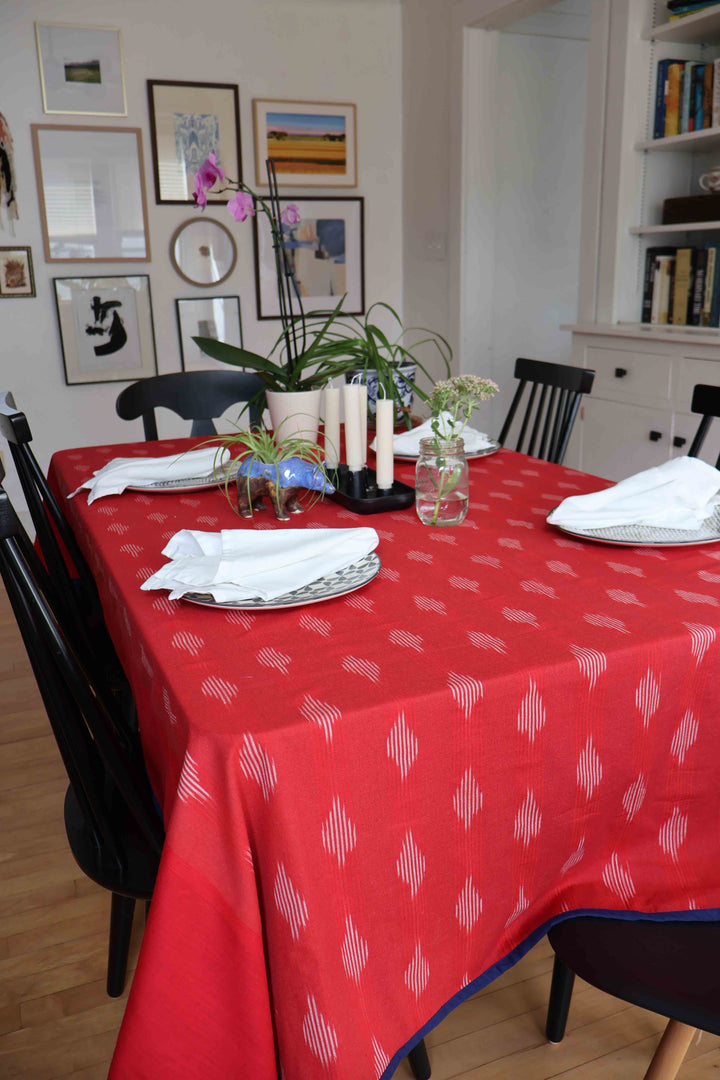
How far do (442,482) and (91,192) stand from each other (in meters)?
3.42

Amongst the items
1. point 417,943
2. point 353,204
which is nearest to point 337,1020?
point 417,943

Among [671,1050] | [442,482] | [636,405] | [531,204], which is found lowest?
[671,1050]

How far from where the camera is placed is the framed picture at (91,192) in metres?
4.05

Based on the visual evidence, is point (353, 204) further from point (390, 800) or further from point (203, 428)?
point (390, 800)

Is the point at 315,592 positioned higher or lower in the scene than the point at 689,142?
lower

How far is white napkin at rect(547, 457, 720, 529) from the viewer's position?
1383 mm

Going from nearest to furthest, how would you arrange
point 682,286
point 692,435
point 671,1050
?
point 671,1050, point 692,435, point 682,286

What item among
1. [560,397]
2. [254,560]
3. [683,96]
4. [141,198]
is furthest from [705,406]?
[141,198]

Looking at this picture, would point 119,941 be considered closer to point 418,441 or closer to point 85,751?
point 85,751

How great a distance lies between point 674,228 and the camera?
10.2 feet

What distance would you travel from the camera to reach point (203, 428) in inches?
105

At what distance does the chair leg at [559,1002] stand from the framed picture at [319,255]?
3751 mm

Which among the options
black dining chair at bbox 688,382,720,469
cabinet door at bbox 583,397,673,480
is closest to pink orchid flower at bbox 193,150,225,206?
black dining chair at bbox 688,382,720,469

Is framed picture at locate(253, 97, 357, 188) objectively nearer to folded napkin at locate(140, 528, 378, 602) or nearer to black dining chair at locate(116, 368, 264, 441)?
black dining chair at locate(116, 368, 264, 441)
